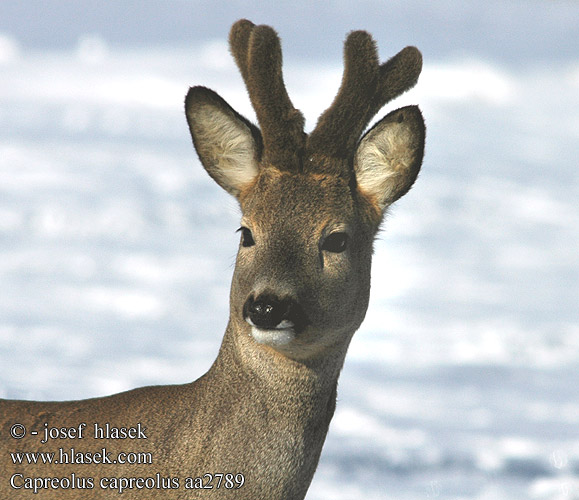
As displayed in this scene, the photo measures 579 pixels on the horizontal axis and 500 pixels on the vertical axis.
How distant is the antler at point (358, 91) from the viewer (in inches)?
284

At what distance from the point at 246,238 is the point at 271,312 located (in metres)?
0.83

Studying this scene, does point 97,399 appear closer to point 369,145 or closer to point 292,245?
point 292,245

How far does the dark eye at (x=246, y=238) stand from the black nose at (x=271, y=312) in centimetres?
63

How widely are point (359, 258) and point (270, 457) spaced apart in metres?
1.46

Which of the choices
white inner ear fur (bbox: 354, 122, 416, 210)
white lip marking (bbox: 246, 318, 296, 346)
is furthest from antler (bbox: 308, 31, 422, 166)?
white lip marking (bbox: 246, 318, 296, 346)

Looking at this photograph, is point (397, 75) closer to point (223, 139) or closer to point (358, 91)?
point (358, 91)

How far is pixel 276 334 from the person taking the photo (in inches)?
253

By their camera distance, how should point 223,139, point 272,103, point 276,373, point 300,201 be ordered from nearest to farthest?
1. point 276,373
2. point 300,201
3. point 272,103
4. point 223,139

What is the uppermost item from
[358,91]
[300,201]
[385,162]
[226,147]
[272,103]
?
[358,91]

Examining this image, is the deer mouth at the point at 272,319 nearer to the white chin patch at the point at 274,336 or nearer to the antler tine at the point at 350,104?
the white chin patch at the point at 274,336

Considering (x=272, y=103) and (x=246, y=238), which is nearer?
(x=246, y=238)

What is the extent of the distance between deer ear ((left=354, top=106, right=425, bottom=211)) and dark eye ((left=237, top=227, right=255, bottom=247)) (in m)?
0.88

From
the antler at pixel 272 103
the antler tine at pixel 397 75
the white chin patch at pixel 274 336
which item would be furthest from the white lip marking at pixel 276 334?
the antler tine at pixel 397 75

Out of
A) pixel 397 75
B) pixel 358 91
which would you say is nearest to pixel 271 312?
pixel 358 91
